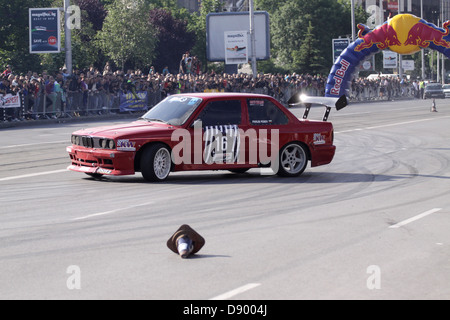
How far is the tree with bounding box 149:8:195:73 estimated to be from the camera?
233 ft

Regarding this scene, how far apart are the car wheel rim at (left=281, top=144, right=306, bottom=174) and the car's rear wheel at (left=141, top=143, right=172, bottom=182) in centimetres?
221

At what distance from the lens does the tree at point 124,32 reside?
54.2 metres

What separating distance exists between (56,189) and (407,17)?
17445 millimetres

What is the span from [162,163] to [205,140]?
0.84 m

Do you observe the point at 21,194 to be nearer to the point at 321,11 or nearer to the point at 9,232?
the point at 9,232

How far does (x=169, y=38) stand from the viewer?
7144cm

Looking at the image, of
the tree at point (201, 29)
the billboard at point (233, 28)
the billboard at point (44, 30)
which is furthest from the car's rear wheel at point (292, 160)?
the tree at point (201, 29)

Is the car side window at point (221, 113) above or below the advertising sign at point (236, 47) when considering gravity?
below

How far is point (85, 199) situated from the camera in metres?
11.6

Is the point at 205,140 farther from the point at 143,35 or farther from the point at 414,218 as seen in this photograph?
the point at 143,35

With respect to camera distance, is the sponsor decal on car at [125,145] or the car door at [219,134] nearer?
the sponsor decal on car at [125,145]

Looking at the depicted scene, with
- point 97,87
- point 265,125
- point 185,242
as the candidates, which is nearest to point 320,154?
point 265,125

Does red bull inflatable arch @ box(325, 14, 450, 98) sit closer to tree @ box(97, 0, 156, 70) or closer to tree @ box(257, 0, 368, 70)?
tree @ box(97, 0, 156, 70)

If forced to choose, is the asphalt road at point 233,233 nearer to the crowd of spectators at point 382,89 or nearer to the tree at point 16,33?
the tree at point 16,33
